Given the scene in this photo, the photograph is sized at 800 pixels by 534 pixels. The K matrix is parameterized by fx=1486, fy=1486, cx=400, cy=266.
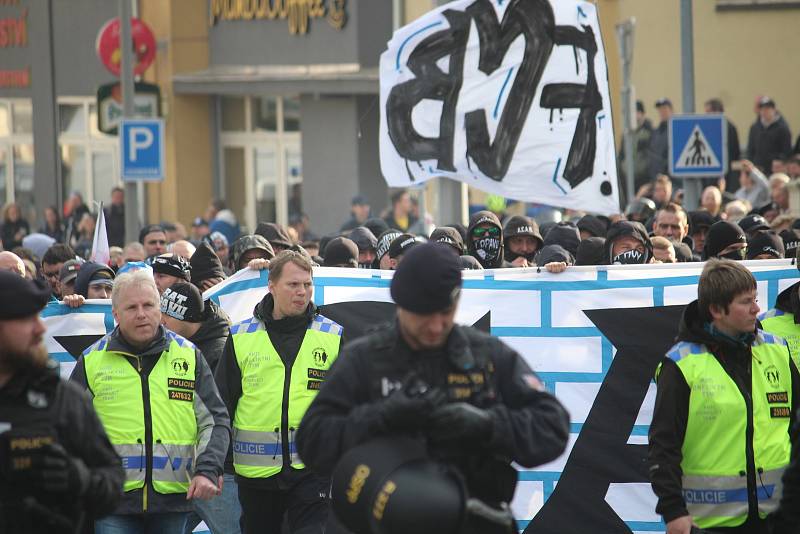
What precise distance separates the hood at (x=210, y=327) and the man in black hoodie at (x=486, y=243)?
2970mm

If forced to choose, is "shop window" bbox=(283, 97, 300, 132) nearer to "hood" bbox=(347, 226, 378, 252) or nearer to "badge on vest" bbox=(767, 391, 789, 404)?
"hood" bbox=(347, 226, 378, 252)

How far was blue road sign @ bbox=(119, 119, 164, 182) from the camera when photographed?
714 inches

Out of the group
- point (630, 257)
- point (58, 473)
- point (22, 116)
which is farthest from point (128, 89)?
point (22, 116)

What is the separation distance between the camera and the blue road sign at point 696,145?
16.5m

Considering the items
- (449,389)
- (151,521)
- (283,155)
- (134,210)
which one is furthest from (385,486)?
(283,155)

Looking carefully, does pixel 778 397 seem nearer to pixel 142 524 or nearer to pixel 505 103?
pixel 142 524

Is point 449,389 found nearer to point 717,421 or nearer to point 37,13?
point 717,421

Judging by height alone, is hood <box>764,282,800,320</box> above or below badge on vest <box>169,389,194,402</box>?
above

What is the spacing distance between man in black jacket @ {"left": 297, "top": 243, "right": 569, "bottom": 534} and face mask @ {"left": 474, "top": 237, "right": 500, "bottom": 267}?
5.74m

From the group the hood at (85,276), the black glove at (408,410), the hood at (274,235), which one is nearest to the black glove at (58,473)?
the black glove at (408,410)

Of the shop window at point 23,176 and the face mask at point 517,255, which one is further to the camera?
the shop window at point 23,176

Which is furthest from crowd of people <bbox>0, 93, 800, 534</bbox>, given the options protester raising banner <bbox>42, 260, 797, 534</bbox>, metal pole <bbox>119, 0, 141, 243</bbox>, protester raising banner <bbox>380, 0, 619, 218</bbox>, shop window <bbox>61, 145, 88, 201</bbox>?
shop window <bbox>61, 145, 88, 201</bbox>

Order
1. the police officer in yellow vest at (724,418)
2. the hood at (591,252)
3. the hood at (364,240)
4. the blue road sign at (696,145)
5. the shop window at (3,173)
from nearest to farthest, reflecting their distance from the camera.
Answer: the police officer in yellow vest at (724,418)
the hood at (591,252)
the hood at (364,240)
the blue road sign at (696,145)
the shop window at (3,173)

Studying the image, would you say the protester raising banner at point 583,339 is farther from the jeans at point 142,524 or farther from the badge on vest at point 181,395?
the jeans at point 142,524
